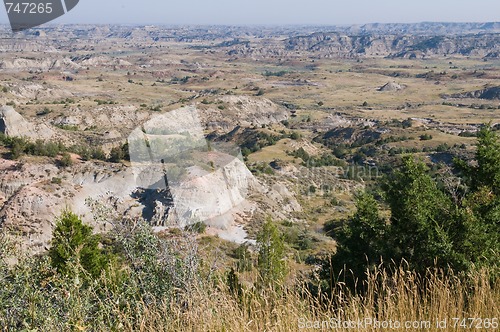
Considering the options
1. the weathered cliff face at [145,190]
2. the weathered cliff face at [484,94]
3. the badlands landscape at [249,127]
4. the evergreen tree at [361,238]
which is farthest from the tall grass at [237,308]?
the weathered cliff face at [484,94]

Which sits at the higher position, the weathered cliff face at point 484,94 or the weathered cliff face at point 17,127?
the weathered cliff face at point 17,127

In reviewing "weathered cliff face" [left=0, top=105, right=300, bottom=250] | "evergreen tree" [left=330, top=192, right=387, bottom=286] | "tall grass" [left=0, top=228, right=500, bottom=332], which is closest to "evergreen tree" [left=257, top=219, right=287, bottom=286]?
"tall grass" [left=0, top=228, right=500, bottom=332]

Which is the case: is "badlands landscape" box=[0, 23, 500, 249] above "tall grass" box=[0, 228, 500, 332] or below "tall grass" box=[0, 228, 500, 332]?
below

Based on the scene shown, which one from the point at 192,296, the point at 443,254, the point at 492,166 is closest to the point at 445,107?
the point at 492,166

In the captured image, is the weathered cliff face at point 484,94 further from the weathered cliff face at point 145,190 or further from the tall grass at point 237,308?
the tall grass at point 237,308

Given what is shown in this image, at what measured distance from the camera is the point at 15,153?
34062 millimetres


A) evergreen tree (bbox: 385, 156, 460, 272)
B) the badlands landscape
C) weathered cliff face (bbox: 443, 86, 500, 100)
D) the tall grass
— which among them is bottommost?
weathered cliff face (bbox: 443, 86, 500, 100)

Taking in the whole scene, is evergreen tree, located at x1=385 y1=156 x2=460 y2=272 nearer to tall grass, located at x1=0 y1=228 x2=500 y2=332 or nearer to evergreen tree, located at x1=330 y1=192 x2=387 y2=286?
evergreen tree, located at x1=330 y1=192 x2=387 y2=286

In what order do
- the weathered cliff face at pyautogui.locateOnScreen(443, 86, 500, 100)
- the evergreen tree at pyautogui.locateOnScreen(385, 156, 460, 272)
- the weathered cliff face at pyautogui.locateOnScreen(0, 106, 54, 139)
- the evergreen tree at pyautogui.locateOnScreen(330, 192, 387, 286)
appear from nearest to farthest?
the evergreen tree at pyautogui.locateOnScreen(385, 156, 460, 272) → the evergreen tree at pyautogui.locateOnScreen(330, 192, 387, 286) → the weathered cliff face at pyautogui.locateOnScreen(0, 106, 54, 139) → the weathered cliff face at pyautogui.locateOnScreen(443, 86, 500, 100)

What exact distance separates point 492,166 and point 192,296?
1799 cm

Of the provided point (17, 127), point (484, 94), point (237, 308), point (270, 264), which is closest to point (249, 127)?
point (17, 127)

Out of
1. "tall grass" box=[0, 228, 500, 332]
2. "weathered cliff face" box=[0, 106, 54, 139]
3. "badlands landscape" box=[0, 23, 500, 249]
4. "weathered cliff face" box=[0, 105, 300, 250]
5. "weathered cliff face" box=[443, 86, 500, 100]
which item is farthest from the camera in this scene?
"weathered cliff face" box=[443, 86, 500, 100]

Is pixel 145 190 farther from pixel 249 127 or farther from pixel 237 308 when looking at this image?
pixel 249 127

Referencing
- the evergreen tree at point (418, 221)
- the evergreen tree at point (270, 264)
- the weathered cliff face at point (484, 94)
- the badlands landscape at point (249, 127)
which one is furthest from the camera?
the weathered cliff face at point (484, 94)
